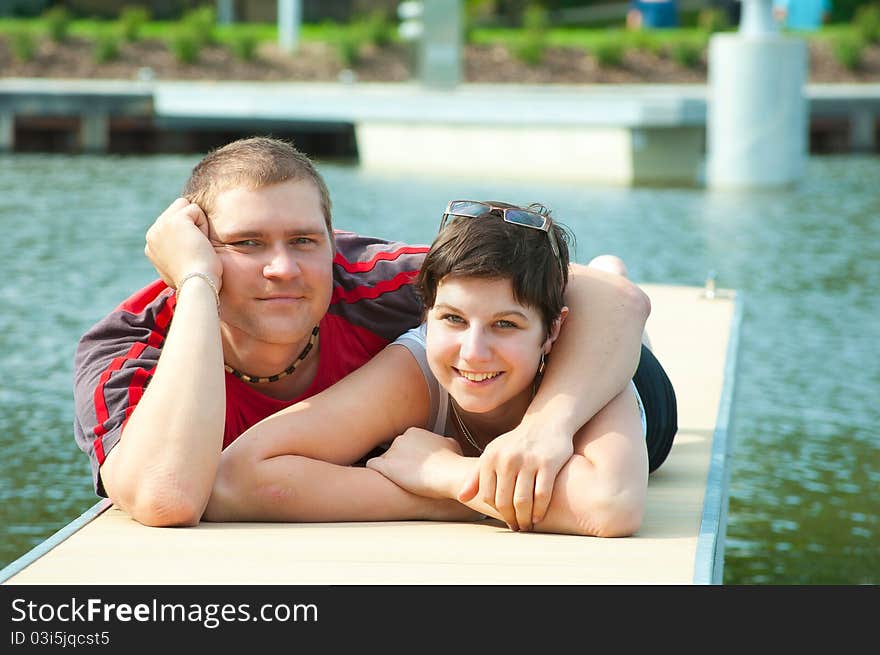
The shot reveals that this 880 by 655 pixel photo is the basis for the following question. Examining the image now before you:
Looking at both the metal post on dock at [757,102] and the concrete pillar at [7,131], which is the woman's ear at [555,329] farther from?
the concrete pillar at [7,131]

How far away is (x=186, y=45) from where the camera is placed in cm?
2677

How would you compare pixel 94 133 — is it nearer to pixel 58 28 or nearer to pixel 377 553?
pixel 58 28

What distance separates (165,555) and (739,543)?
117 inches

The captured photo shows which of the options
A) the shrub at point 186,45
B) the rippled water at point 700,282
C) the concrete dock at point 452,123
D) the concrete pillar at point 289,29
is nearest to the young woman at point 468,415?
the rippled water at point 700,282

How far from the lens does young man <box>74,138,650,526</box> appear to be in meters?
3.21

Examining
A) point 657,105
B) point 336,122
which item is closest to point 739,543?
point 657,105

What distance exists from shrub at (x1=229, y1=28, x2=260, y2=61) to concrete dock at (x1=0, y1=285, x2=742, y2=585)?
24.0 metres

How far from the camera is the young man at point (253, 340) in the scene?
321cm

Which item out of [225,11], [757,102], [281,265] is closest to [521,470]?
[281,265]

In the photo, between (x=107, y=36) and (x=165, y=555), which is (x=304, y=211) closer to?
(x=165, y=555)

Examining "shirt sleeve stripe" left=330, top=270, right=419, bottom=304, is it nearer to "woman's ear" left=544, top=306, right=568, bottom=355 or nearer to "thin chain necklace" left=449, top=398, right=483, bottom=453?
"thin chain necklace" left=449, top=398, right=483, bottom=453

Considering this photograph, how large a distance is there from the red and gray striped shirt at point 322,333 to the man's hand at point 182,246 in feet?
0.62

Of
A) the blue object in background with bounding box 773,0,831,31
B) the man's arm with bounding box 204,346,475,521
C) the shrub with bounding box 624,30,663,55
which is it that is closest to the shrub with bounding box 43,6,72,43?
the shrub with bounding box 624,30,663,55

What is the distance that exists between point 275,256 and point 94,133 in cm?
1943
